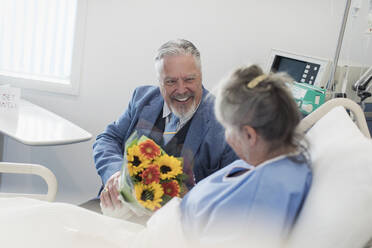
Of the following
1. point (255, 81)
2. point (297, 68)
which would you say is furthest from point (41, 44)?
point (255, 81)

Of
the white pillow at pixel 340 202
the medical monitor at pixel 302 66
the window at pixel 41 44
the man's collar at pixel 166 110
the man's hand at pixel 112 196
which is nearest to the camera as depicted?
the white pillow at pixel 340 202

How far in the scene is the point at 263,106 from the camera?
104 cm

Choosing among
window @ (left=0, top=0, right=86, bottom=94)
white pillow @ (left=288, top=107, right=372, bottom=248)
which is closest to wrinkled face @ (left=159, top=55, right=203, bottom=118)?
white pillow @ (left=288, top=107, right=372, bottom=248)

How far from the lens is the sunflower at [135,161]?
1.27m

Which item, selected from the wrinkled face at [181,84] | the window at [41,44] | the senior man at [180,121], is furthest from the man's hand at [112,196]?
the window at [41,44]

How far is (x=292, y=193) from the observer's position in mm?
1008

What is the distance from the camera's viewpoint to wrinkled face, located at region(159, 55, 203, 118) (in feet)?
5.99

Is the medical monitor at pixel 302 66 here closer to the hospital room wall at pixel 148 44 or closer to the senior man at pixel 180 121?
the hospital room wall at pixel 148 44

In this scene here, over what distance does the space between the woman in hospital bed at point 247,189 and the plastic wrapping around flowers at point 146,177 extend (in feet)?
0.18

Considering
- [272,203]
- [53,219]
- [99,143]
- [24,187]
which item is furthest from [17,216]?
[24,187]

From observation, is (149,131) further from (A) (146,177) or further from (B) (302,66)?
(B) (302,66)

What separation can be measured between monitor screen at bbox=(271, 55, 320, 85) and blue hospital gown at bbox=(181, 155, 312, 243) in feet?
4.09

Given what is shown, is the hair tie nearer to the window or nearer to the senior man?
the senior man

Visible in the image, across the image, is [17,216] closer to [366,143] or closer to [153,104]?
[153,104]
